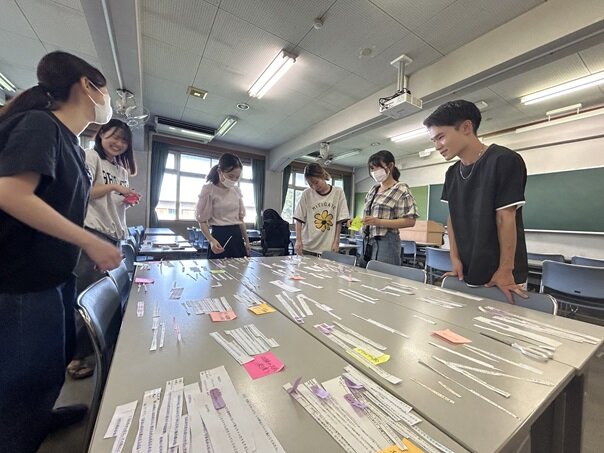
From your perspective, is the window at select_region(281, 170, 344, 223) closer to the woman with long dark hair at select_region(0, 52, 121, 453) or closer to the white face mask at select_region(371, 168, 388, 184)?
the white face mask at select_region(371, 168, 388, 184)

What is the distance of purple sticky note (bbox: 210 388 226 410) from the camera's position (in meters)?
0.44

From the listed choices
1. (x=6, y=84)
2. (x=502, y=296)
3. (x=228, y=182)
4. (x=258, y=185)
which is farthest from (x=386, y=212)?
(x=6, y=84)

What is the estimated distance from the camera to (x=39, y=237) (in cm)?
73

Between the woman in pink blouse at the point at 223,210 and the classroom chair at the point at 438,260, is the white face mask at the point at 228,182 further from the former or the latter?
the classroom chair at the point at 438,260

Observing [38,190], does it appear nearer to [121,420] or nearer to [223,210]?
[121,420]

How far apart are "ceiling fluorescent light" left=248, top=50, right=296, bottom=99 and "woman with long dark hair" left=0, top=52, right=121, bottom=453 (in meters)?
2.51

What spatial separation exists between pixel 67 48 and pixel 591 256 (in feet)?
25.2

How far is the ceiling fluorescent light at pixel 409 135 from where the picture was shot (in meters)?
4.98

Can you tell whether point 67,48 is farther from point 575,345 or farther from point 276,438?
point 575,345

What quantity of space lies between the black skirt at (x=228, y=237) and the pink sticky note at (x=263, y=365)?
1.66 meters

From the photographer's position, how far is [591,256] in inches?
154

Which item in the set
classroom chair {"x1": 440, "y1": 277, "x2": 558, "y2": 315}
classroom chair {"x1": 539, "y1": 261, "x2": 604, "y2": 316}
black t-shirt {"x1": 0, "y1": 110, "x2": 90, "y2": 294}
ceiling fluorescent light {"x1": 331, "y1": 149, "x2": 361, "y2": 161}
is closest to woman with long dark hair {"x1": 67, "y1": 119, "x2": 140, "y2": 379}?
black t-shirt {"x1": 0, "y1": 110, "x2": 90, "y2": 294}

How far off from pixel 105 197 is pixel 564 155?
627 centimetres

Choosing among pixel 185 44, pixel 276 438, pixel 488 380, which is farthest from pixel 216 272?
pixel 185 44
